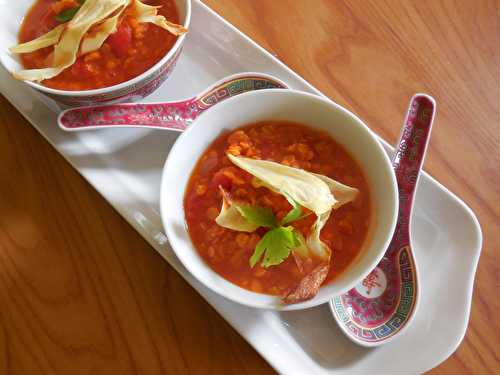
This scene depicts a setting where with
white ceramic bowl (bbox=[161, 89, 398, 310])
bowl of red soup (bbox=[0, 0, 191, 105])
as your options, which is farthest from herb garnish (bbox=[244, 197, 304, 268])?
bowl of red soup (bbox=[0, 0, 191, 105])

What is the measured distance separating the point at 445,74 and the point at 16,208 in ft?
4.85

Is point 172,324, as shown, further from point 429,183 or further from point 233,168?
point 429,183

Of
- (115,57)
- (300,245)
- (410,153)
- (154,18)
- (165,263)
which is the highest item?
(154,18)

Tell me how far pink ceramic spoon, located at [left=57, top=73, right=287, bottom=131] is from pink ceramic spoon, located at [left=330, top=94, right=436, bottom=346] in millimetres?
416

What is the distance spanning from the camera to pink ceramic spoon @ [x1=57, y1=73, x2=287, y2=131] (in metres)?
1.42

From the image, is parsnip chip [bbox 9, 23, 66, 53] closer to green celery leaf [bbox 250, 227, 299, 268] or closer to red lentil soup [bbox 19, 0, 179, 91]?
red lentil soup [bbox 19, 0, 179, 91]

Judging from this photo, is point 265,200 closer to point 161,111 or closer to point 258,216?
point 258,216

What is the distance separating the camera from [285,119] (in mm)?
1389

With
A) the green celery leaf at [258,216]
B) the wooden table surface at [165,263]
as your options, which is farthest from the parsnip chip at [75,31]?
the green celery leaf at [258,216]

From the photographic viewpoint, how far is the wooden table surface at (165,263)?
1.37m

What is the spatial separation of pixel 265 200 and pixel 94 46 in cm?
73

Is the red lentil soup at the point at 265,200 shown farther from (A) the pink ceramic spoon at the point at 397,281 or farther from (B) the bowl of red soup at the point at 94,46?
(B) the bowl of red soup at the point at 94,46

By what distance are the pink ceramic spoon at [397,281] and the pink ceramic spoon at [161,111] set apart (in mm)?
416

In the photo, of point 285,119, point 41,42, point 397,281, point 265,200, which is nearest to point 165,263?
point 265,200
